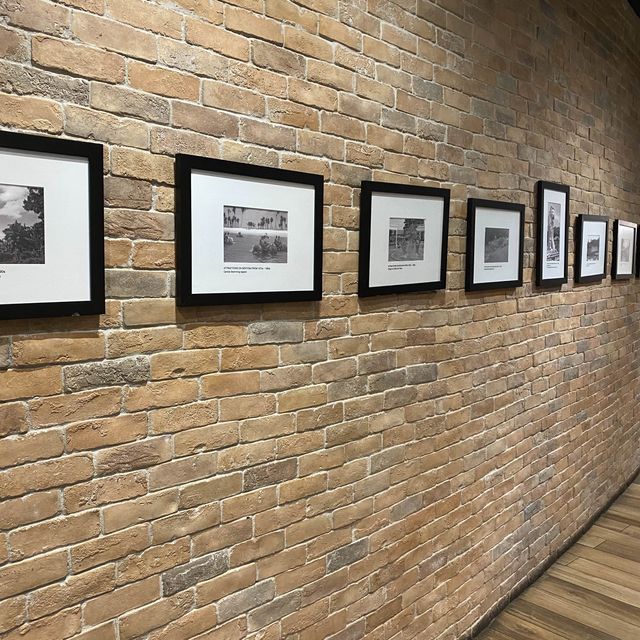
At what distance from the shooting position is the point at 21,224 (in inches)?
49.0

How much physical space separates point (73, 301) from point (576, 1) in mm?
3064

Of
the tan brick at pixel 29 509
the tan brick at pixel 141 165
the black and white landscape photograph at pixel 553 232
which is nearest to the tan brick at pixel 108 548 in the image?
the tan brick at pixel 29 509

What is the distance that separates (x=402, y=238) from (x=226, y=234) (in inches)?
30.2

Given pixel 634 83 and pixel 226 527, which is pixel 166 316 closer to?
pixel 226 527

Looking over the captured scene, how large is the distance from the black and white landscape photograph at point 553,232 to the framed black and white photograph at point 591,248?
0.96 ft

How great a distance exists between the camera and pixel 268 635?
1779 mm

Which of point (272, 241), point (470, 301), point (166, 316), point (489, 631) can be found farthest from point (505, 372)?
point (166, 316)

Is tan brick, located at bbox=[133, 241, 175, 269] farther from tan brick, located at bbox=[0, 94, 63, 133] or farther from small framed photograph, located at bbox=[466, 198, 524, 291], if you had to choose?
small framed photograph, located at bbox=[466, 198, 524, 291]

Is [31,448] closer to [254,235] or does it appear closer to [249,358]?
[249,358]

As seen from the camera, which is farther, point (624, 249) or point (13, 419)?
point (624, 249)

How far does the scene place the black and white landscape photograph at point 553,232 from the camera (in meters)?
3.02

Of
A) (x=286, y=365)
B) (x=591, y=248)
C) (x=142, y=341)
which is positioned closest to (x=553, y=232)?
(x=591, y=248)

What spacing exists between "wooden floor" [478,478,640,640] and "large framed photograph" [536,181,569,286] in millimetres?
1553

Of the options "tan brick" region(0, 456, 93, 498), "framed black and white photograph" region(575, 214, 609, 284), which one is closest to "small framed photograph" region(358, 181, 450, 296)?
"tan brick" region(0, 456, 93, 498)
